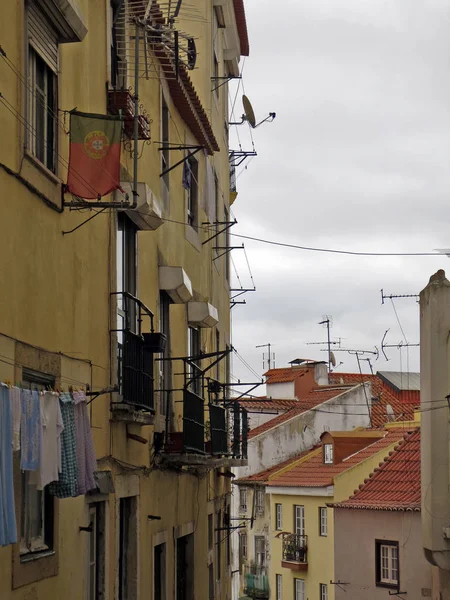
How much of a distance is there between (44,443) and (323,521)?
3281cm

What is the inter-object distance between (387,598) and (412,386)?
20.9 m

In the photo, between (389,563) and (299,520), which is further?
(299,520)

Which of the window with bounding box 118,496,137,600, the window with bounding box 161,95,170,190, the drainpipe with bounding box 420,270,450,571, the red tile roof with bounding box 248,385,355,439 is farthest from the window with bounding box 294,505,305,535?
the window with bounding box 118,496,137,600

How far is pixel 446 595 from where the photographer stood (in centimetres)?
2631

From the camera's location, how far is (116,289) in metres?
12.6

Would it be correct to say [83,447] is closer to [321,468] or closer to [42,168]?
[42,168]

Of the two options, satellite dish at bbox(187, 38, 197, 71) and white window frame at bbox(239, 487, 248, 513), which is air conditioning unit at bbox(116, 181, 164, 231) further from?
white window frame at bbox(239, 487, 248, 513)

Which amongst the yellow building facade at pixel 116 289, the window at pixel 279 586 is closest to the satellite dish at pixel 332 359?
the window at pixel 279 586

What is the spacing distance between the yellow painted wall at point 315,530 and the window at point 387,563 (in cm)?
360

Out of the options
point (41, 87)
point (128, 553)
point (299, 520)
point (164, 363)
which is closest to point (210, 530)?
point (164, 363)

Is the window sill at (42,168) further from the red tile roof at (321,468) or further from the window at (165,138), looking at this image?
the red tile roof at (321,468)

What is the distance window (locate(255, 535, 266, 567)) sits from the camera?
47.6 metres

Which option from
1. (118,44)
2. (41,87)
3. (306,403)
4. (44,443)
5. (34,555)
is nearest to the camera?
(44,443)

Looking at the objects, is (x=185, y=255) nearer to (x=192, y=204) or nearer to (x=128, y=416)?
(x=192, y=204)
